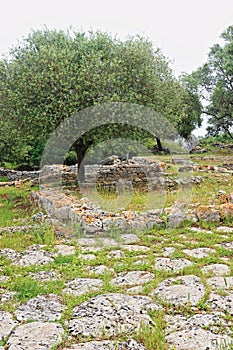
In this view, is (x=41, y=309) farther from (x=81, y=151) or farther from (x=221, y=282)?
(x=81, y=151)

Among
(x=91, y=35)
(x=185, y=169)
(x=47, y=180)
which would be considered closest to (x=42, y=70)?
(x=91, y=35)

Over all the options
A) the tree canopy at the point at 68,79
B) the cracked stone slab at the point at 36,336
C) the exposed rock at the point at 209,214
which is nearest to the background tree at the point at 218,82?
the tree canopy at the point at 68,79

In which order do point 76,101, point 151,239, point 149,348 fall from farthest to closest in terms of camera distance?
point 76,101, point 151,239, point 149,348

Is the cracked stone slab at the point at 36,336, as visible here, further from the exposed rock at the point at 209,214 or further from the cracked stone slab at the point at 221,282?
the exposed rock at the point at 209,214

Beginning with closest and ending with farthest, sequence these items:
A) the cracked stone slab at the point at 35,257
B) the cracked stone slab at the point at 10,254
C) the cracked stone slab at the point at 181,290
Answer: the cracked stone slab at the point at 181,290 → the cracked stone slab at the point at 35,257 → the cracked stone slab at the point at 10,254

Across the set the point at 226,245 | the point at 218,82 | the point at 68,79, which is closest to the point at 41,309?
the point at 226,245

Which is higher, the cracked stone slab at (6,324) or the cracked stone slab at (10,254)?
the cracked stone slab at (10,254)

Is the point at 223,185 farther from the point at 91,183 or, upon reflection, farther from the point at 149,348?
the point at 149,348

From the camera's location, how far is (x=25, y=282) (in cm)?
490

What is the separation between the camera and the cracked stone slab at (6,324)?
361 cm

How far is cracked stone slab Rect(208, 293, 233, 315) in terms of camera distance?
13.0 ft

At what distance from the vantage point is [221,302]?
4.09 metres

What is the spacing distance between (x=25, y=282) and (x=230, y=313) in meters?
2.64

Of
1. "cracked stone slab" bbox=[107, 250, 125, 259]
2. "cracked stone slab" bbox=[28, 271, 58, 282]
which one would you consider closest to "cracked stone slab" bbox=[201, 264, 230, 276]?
"cracked stone slab" bbox=[107, 250, 125, 259]
